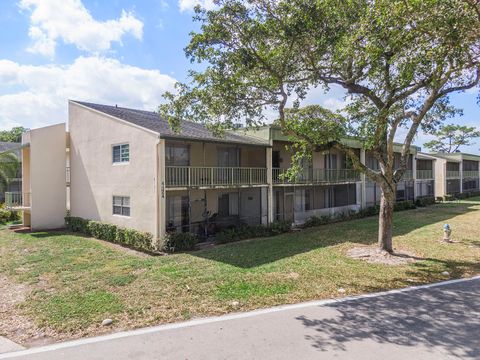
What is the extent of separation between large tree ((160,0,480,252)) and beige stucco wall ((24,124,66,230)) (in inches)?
432

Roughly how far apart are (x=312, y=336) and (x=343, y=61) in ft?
28.4

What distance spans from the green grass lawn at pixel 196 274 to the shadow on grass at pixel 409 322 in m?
1.02

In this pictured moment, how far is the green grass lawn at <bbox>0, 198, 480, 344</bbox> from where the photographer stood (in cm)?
786

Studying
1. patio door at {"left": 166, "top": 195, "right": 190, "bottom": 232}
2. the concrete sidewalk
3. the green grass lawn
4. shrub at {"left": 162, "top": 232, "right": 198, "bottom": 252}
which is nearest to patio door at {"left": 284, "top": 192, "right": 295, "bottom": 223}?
the green grass lawn

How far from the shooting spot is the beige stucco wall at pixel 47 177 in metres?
20.3

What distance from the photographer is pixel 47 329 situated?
273 inches

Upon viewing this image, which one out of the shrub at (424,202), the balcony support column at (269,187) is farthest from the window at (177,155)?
the shrub at (424,202)

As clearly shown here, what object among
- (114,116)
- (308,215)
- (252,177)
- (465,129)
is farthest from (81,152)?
(465,129)

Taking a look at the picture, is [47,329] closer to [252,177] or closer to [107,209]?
[107,209]

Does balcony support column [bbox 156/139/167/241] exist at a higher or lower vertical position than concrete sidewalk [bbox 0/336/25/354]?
higher

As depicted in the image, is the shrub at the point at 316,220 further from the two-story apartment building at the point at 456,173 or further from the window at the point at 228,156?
the two-story apartment building at the point at 456,173

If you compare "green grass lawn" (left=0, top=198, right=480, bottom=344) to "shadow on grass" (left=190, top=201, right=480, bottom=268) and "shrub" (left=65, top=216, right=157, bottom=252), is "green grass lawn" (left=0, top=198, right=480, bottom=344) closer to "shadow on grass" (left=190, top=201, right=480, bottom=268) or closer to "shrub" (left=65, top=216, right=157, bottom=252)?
"shadow on grass" (left=190, top=201, right=480, bottom=268)

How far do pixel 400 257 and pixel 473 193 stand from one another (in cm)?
4261

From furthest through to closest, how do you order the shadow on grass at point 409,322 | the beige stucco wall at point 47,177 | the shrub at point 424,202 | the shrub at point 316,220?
the shrub at point 424,202, the shrub at point 316,220, the beige stucco wall at point 47,177, the shadow on grass at point 409,322
